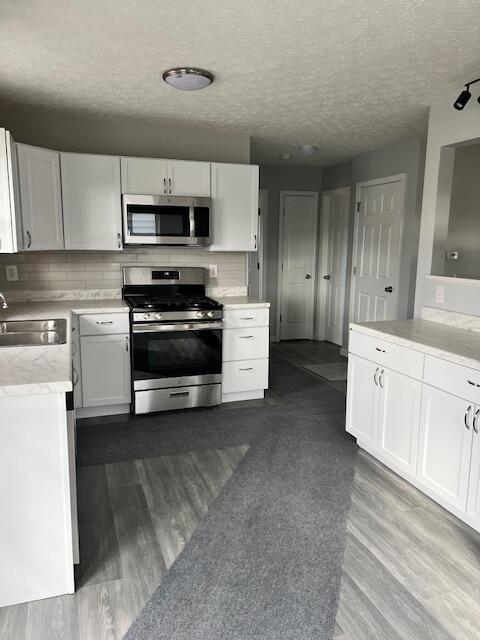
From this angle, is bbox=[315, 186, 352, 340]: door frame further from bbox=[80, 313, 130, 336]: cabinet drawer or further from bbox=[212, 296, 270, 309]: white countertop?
bbox=[80, 313, 130, 336]: cabinet drawer

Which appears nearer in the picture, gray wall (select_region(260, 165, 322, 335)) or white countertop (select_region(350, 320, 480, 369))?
white countertop (select_region(350, 320, 480, 369))

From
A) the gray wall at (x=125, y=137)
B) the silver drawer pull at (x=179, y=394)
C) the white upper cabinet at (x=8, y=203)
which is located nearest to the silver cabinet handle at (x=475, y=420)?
the silver drawer pull at (x=179, y=394)

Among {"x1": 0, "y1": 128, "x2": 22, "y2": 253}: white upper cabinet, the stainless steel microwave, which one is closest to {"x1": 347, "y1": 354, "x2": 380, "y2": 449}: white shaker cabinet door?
the stainless steel microwave

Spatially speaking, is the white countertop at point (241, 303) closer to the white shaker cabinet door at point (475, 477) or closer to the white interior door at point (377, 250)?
the white interior door at point (377, 250)

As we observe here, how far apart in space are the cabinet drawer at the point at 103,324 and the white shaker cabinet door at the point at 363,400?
176 cm

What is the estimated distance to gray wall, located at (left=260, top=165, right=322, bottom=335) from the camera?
6336mm

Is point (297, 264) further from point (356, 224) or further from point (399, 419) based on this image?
point (399, 419)

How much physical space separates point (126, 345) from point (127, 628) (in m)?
2.28

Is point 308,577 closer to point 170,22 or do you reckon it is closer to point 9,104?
point 170,22

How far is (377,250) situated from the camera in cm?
527

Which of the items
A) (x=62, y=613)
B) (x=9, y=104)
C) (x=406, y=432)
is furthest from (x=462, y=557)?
(x=9, y=104)

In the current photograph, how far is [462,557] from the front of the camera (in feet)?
7.18

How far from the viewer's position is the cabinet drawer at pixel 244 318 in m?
4.03

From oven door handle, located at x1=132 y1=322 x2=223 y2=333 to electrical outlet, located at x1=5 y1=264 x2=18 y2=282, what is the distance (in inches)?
43.7
